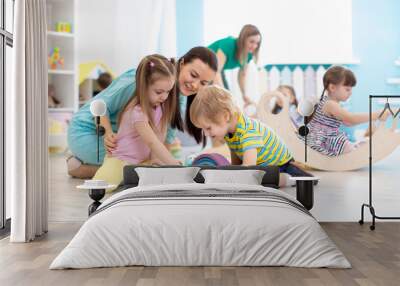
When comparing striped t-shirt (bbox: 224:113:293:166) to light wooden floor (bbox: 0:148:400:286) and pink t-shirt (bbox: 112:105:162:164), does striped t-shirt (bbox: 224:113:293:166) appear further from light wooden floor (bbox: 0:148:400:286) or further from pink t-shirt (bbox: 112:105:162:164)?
pink t-shirt (bbox: 112:105:162:164)

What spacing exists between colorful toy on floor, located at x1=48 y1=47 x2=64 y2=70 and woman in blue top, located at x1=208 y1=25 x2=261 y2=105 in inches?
72.7

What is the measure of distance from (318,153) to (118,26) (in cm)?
293

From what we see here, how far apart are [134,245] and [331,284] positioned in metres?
1.55

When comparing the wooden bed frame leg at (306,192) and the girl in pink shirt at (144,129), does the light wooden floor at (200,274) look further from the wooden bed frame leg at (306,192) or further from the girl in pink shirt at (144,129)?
the girl in pink shirt at (144,129)

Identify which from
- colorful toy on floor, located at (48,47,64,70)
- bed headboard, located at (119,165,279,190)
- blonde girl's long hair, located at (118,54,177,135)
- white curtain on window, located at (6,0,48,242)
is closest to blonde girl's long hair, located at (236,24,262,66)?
blonde girl's long hair, located at (118,54,177,135)

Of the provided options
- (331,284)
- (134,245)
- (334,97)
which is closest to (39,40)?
(134,245)

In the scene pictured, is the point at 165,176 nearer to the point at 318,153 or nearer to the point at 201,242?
the point at 318,153

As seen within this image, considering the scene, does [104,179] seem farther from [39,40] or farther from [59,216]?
[39,40]

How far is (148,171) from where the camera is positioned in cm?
709

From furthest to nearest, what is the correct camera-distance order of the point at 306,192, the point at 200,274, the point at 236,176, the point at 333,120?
the point at 333,120, the point at 306,192, the point at 236,176, the point at 200,274

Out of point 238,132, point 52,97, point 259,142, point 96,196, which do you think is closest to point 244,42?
point 238,132

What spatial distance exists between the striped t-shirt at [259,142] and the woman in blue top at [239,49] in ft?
2.11

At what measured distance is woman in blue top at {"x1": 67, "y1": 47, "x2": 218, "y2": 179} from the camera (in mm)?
7551

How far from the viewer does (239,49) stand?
7719 mm
